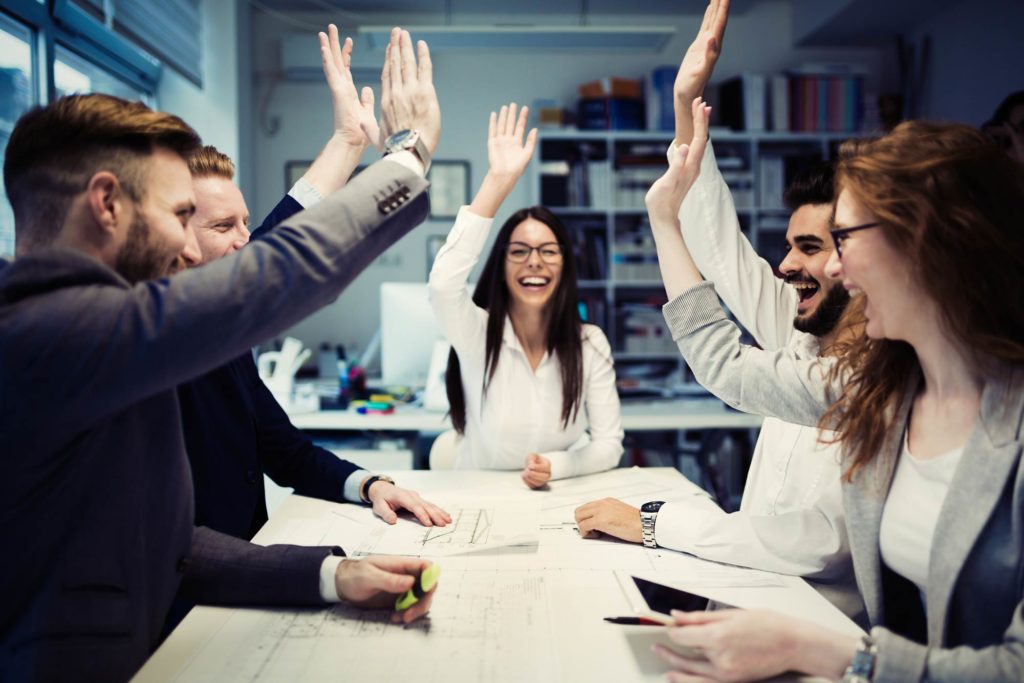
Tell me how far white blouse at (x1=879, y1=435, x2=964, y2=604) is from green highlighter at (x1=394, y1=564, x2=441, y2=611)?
70cm

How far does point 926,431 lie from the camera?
3.66 feet

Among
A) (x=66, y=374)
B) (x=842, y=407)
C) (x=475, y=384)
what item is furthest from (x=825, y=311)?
(x=66, y=374)

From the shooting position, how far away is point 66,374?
77 centimetres

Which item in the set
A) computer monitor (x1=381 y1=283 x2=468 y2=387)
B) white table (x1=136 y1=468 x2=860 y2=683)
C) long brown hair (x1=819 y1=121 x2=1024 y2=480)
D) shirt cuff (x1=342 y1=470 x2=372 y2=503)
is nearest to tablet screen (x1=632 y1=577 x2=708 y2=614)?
white table (x1=136 y1=468 x2=860 y2=683)

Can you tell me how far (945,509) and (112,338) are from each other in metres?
1.08

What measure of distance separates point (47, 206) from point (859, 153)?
1125 millimetres

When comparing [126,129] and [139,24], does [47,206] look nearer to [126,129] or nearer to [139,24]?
[126,129]

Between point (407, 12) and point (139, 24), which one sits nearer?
point (139, 24)

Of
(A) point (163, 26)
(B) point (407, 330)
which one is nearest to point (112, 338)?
(B) point (407, 330)

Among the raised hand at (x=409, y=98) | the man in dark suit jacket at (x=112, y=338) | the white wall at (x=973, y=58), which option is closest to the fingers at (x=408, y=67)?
the raised hand at (x=409, y=98)

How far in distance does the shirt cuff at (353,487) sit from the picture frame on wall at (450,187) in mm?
3797

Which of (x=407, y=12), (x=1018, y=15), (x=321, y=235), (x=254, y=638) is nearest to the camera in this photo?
(x=321, y=235)

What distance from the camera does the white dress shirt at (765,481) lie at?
1238 millimetres

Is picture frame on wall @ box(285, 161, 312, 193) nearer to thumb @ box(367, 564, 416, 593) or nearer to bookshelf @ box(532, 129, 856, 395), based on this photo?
bookshelf @ box(532, 129, 856, 395)
